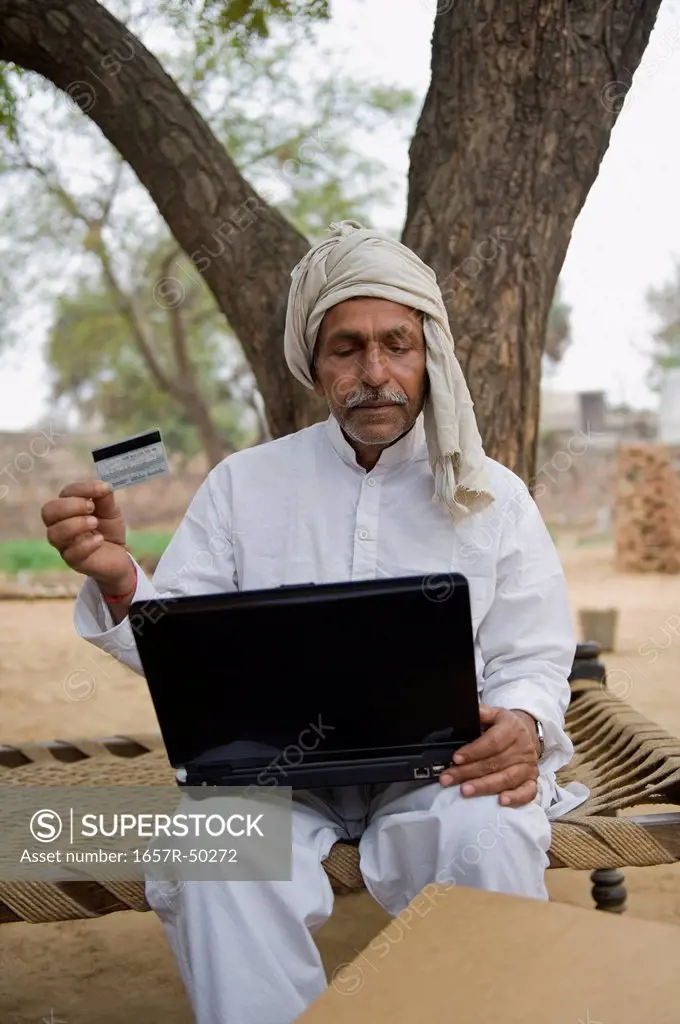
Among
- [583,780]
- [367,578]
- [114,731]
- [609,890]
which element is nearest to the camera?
[367,578]

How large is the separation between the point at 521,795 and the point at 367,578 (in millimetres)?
559

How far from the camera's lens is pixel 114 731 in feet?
19.8

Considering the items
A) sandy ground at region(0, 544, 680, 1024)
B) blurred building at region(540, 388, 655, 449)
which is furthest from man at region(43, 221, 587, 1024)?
blurred building at region(540, 388, 655, 449)

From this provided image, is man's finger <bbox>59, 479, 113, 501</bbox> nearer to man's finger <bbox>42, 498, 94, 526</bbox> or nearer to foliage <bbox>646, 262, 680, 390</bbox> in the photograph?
man's finger <bbox>42, 498, 94, 526</bbox>

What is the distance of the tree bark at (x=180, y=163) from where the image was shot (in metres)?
3.57

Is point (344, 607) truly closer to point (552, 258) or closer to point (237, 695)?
point (237, 695)

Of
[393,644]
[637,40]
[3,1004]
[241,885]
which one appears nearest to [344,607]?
[393,644]

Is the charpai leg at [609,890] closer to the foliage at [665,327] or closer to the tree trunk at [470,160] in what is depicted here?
the tree trunk at [470,160]

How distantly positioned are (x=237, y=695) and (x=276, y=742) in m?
0.13

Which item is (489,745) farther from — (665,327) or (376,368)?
(665,327)

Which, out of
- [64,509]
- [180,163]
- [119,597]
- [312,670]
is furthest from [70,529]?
[180,163]

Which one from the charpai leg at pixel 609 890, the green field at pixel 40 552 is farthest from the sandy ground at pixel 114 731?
the green field at pixel 40 552

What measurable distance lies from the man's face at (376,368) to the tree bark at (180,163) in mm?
1178

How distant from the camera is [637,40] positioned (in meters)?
3.54
